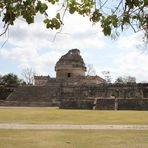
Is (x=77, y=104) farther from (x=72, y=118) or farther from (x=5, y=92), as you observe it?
(x=5, y=92)

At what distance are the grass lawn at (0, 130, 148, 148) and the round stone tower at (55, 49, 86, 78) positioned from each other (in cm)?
3971

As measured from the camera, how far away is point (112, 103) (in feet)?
122

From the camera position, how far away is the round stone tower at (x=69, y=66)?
53.9 metres

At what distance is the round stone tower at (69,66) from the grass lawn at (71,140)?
39.7 meters

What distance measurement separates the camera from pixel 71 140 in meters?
12.1

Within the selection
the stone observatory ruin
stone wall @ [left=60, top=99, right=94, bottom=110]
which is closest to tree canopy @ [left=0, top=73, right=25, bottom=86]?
the stone observatory ruin

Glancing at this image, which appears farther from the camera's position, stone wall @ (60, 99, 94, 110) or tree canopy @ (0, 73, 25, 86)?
tree canopy @ (0, 73, 25, 86)

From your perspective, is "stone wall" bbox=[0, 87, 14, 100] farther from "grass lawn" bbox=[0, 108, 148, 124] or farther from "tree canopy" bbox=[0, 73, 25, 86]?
"grass lawn" bbox=[0, 108, 148, 124]

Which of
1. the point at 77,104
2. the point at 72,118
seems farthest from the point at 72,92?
the point at 72,118

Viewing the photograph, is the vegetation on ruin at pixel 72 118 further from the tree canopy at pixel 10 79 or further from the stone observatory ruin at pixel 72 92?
the tree canopy at pixel 10 79

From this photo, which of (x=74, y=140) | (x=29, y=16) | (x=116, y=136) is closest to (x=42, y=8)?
(x=29, y=16)

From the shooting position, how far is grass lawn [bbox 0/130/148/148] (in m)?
11.0

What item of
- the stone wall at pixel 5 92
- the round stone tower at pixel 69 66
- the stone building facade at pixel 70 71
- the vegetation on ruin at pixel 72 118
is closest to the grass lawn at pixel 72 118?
the vegetation on ruin at pixel 72 118

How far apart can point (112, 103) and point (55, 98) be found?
32.7 feet
